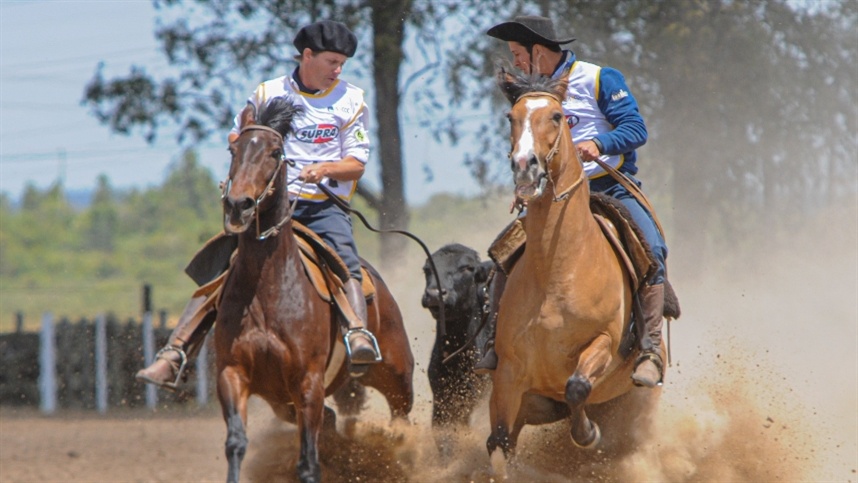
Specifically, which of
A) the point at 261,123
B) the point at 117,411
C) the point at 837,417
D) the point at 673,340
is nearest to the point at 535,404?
the point at 261,123

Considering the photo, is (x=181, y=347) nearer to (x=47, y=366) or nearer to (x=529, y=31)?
(x=529, y=31)

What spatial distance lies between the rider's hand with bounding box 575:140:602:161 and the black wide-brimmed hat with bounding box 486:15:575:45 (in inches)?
27.7

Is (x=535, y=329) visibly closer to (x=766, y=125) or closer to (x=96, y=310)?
(x=766, y=125)

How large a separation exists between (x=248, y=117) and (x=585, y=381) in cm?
227

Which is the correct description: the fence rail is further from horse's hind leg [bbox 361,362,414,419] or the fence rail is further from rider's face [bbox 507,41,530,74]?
rider's face [bbox 507,41,530,74]

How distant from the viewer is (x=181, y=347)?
6555 mm

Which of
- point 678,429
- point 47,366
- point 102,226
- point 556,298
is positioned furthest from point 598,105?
point 102,226

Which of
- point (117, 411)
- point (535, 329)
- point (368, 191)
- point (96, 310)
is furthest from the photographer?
point (96, 310)

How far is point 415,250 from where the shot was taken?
57.6 feet

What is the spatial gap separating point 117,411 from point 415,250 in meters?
4.81

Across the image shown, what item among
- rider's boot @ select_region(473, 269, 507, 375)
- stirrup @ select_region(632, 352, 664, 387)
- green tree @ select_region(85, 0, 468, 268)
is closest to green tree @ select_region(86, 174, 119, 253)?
green tree @ select_region(85, 0, 468, 268)

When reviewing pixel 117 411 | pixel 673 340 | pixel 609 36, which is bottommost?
pixel 117 411

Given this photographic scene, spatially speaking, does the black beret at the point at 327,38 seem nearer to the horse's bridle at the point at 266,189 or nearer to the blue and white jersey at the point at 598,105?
the horse's bridle at the point at 266,189

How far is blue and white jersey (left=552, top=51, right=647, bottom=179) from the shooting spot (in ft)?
22.2
